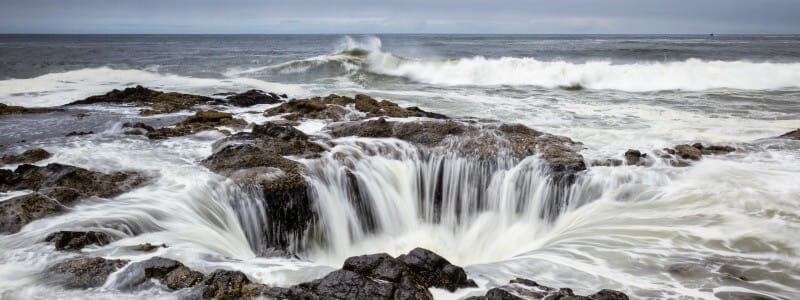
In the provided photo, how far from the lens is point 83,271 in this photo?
411 cm

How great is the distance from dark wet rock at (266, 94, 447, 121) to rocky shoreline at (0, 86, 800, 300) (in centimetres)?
2

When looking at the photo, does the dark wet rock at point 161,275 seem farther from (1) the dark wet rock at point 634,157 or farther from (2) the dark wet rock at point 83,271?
(1) the dark wet rock at point 634,157

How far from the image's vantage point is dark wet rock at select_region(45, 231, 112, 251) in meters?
4.56

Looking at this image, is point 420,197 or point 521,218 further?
point 420,197

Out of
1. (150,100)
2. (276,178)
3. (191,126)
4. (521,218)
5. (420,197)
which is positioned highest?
(150,100)

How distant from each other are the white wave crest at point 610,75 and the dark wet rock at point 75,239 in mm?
22725

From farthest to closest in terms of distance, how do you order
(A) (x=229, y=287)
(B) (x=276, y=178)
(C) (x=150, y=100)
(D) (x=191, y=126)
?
(C) (x=150, y=100), (D) (x=191, y=126), (B) (x=276, y=178), (A) (x=229, y=287)

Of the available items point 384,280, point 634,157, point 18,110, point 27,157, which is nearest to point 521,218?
point 634,157

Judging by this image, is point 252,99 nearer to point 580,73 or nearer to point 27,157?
point 27,157

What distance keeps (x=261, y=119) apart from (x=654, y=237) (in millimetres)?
8247

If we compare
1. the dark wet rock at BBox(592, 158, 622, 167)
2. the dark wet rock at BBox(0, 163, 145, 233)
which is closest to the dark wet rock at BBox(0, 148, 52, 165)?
the dark wet rock at BBox(0, 163, 145, 233)

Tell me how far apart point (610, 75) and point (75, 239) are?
25.6 m

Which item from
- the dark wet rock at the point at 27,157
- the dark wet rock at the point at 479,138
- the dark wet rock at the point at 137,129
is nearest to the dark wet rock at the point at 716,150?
the dark wet rock at the point at 479,138

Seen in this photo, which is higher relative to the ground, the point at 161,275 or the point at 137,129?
the point at 137,129
